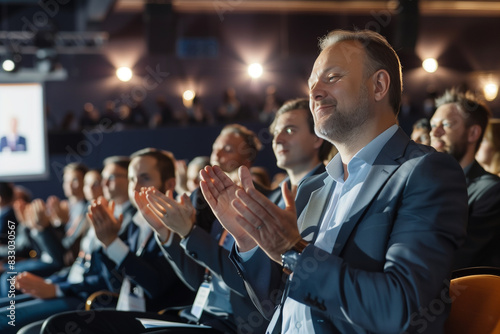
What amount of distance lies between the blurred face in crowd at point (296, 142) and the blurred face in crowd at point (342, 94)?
994 mm

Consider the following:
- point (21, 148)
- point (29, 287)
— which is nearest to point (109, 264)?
point (29, 287)

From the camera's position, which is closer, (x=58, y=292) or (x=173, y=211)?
(x=173, y=211)

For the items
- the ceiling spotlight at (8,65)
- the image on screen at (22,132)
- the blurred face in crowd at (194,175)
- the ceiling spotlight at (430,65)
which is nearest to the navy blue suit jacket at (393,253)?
the blurred face in crowd at (194,175)

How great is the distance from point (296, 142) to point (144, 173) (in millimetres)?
846

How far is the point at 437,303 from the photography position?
116cm

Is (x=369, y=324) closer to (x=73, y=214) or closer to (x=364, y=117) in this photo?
(x=364, y=117)

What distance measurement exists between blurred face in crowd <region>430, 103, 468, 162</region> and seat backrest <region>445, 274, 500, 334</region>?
1147mm

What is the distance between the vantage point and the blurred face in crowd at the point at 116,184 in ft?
10.6

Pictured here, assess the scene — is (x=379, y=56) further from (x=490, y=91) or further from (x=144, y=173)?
(x=490, y=91)

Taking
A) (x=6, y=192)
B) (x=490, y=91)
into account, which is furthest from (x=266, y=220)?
(x=490, y=91)

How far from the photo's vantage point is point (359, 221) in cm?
117

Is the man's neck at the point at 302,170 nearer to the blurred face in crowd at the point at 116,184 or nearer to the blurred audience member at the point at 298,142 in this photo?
the blurred audience member at the point at 298,142

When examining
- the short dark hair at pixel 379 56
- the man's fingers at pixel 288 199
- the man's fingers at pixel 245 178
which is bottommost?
the man's fingers at pixel 288 199

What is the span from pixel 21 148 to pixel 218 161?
4.24 meters
